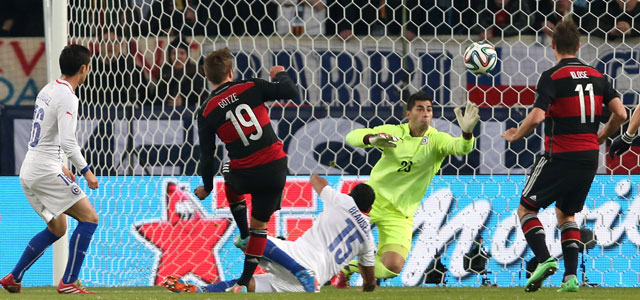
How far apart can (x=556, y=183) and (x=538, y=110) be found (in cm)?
48

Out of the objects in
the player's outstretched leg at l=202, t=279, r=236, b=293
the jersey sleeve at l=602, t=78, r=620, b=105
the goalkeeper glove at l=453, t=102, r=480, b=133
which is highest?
the jersey sleeve at l=602, t=78, r=620, b=105

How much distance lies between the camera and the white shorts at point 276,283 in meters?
6.32

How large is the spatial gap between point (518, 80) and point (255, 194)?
3305 millimetres

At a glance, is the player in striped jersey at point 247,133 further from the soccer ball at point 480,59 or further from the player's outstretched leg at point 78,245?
the soccer ball at point 480,59

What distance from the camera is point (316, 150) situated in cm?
814

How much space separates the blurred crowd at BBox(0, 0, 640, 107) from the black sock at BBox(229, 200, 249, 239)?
1943 mm

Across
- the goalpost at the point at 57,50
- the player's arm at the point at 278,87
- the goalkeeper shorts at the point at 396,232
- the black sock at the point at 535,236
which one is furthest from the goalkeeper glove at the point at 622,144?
the goalpost at the point at 57,50

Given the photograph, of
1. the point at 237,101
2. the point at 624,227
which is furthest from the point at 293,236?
the point at 624,227

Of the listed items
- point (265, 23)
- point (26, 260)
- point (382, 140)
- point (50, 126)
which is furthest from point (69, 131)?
point (265, 23)

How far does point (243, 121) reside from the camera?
5.83m

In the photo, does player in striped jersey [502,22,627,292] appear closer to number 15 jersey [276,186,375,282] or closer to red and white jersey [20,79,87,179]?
number 15 jersey [276,186,375,282]

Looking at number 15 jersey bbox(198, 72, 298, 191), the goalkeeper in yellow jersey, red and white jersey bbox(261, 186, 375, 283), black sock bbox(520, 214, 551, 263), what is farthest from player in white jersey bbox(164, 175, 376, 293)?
black sock bbox(520, 214, 551, 263)

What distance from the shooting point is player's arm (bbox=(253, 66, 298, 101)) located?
5816 mm

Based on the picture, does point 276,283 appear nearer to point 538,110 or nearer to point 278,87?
point 278,87
